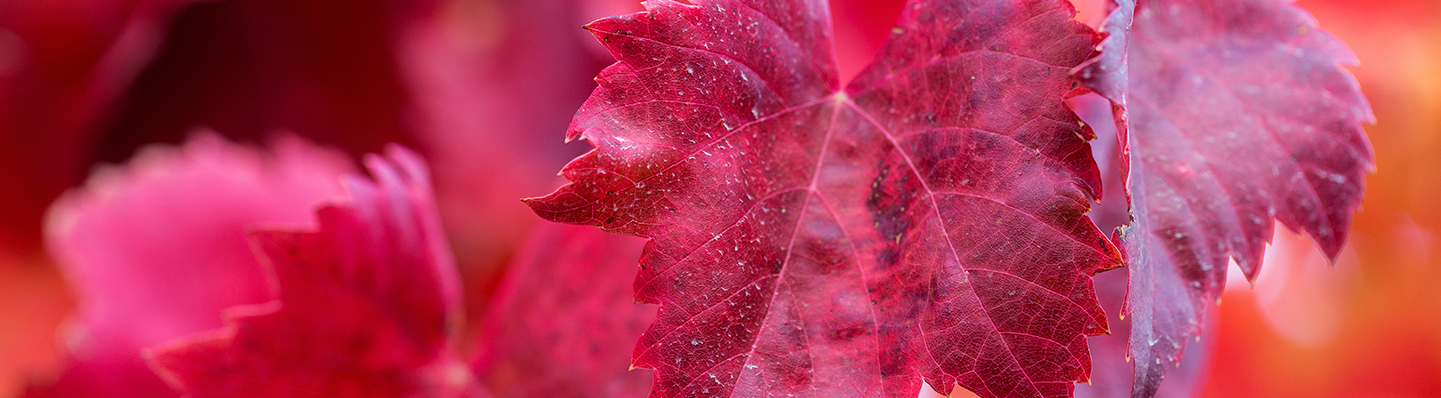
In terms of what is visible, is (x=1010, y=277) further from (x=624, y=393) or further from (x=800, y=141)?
(x=624, y=393)

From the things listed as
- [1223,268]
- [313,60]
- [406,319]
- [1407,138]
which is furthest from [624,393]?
[1407,138]

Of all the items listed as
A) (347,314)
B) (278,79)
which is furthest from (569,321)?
(278,79)

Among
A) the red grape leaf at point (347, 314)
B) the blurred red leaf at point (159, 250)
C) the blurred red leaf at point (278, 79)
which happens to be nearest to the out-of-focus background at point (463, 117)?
the blurred red leaf at point (278, 79)

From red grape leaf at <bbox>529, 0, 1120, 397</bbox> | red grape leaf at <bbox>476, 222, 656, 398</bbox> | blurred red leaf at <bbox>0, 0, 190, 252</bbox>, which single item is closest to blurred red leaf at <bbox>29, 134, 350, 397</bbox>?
blurred red leaf at <bbox>0, 0, 190, 252</bbox>

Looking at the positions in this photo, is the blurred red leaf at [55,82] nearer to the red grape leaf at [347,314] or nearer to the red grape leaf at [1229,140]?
the red grape leaf at [347,314]

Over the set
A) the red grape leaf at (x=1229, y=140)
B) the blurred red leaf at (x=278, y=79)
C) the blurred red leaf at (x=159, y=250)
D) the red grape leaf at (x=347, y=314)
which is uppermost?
the blurred red leaf at (x=278, y=79)

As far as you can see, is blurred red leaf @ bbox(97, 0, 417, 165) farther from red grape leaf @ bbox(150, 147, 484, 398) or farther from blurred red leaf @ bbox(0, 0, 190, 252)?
red grape leaf @ bbox(150, 147, 484, 398)
